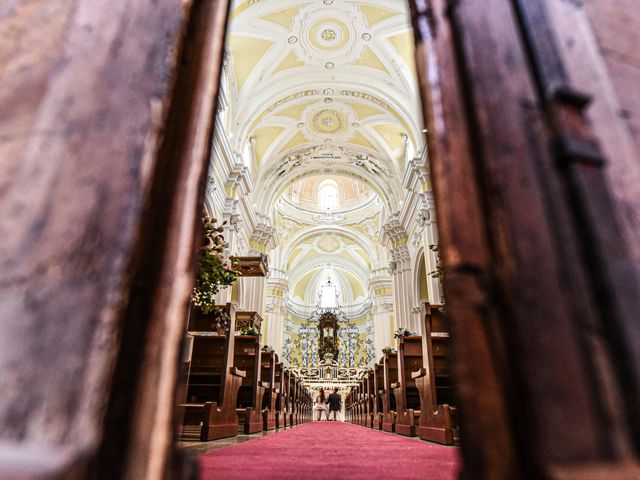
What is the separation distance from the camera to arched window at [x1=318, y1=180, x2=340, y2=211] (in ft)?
66.5

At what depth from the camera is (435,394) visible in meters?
4.07

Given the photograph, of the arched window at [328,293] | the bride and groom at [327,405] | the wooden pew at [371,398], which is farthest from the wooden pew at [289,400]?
the arched window at [328,293]

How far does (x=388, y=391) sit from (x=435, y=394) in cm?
270

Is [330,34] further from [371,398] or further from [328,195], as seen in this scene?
[328,195]

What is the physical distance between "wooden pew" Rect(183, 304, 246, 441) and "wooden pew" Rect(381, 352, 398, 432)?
2.57 m

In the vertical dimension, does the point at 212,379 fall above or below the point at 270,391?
above

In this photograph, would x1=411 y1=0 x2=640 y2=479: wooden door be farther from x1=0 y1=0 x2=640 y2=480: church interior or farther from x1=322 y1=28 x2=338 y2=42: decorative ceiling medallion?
x1=322 y1=28 x2=338 y2=42: decorative ceiling medallion

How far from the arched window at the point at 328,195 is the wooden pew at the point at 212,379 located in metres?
15.5

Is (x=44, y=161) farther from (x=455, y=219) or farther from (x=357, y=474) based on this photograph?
(x=357, y=474)

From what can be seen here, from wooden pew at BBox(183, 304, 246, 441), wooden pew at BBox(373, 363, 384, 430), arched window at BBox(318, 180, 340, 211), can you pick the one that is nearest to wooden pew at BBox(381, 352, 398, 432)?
wooden pew at BBox(373, 363, 384, 430)

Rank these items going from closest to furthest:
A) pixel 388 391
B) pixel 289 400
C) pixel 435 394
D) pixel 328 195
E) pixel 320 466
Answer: pixel 320 466
pixel 435 394
pixel 388 391
pixel 289 400
pixel 328 195

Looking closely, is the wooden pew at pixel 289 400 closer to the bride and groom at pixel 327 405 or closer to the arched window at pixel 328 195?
the bride and groom at pixel 327 405

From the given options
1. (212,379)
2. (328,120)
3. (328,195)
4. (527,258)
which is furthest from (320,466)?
(328,195)

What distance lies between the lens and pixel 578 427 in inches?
25.8
